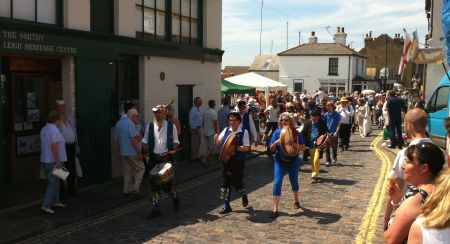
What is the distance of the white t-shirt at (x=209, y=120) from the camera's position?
46.3 ft

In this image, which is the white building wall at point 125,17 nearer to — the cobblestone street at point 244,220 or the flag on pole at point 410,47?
the cobblestone street at point 244,220

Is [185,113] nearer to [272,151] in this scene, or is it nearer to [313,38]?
[272,151]

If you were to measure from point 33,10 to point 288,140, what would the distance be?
5.28m

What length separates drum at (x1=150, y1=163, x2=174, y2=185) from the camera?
8.07 metres

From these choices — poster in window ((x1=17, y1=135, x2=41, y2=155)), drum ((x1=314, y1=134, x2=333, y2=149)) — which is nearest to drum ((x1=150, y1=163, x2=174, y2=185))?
poster in window ((x1=17, y1=135, x2=41, y2=155))

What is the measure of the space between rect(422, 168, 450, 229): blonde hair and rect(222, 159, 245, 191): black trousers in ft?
18.5

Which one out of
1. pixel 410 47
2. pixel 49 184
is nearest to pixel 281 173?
pixel 49 184

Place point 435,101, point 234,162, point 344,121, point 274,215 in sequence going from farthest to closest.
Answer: point 344,121, point 435,101, point 234,162, point 274,215

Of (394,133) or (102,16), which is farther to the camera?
(394,133)

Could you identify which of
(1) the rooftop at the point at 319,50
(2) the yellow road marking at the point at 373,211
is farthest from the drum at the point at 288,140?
(1) the rooftop at the point at 319,50

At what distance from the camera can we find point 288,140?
328 inches

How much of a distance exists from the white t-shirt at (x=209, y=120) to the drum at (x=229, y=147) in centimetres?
572

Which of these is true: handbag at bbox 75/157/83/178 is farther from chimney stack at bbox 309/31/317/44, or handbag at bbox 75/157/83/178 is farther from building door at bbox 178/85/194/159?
chimney stack at bbox 309/31/317/44

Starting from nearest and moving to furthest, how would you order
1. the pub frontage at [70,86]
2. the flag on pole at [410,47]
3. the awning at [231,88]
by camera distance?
1. the pub frontage at [70,86]
2. the flag on pole at [410,47]
3. the awning at [231,88]
